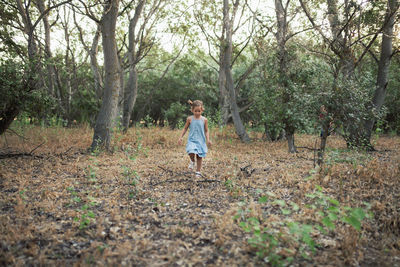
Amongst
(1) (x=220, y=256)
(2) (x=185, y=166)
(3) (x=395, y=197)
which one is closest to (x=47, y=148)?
(2) (x=185, y=166)

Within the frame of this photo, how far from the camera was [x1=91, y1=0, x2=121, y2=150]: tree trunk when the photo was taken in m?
8.32

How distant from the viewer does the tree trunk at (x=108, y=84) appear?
8320mm

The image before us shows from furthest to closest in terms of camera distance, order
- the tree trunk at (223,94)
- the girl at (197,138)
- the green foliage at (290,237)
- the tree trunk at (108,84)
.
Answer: the tree trunk at (223,94), the tree trunk at (108,84), the girl at (197,138), the green foliage at (290,237)

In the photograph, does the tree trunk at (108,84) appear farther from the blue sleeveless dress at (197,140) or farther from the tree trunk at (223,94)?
the tree trunk at (223,94)

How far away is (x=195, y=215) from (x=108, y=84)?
6.07 metres

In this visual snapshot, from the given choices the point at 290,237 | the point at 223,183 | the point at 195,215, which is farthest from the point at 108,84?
the point at 290,237

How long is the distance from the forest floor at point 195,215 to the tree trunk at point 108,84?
1.48 m

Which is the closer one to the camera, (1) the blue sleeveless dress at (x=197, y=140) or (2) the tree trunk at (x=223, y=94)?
(1) the blue sleeveless dress at (x=197, y=140)

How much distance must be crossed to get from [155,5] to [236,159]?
9.57 metres

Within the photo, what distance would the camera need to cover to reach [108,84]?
8.54 meters

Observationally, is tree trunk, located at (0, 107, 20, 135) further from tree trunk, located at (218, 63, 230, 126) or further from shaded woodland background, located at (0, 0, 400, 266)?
tree trunk, located at (218, 63, 230, 126)

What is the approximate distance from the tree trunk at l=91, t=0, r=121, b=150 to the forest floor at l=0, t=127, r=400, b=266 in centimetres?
148

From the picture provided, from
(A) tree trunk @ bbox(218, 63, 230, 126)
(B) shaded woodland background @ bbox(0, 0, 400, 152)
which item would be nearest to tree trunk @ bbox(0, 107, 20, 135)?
(B) shaded woodland background @ bbox(0, 0, 400, 152)

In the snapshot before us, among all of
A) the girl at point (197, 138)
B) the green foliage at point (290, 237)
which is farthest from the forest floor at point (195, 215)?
the girl at point (197, 138)
